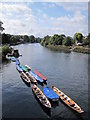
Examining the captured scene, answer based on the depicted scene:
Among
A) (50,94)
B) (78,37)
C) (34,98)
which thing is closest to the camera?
(50,94)

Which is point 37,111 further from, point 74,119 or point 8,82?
point 8,82

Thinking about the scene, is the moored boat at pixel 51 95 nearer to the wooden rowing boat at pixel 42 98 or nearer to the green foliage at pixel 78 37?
the wooden rowing boat at pixel 42 98

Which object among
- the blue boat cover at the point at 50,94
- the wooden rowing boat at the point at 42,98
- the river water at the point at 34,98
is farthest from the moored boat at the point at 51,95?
the river water at the point at 34,98

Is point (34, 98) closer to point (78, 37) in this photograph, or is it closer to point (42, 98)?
point (42, 98)

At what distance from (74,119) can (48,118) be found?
175 inches

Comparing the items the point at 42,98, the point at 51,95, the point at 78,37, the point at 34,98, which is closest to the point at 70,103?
the point at 51,95

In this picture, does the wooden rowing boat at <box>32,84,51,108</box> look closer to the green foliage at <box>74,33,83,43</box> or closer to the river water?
the river water

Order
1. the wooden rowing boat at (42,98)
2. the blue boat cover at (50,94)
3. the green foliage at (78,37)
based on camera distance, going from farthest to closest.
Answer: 1. the green foliage at (78,37)
2. the blue boat cover at (50,94)
3. the wooden rowing boat at (42,98)

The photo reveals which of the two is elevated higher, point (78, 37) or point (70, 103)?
point (78, 37)

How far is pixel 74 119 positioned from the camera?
30.8 m

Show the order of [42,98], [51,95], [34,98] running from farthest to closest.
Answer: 1. [34,98]
2. [51,95]
3. [42,98]

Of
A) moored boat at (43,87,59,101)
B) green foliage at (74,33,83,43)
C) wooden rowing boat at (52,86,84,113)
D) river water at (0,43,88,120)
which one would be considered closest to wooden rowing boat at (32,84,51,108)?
river water at (0,43,88,120)

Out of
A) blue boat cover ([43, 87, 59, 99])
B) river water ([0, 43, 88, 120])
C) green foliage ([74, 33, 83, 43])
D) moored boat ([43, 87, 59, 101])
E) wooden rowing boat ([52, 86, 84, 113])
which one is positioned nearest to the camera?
river water ([0, 43, 88, 120])

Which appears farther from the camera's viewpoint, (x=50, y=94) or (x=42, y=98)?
(x=50, y=94)
